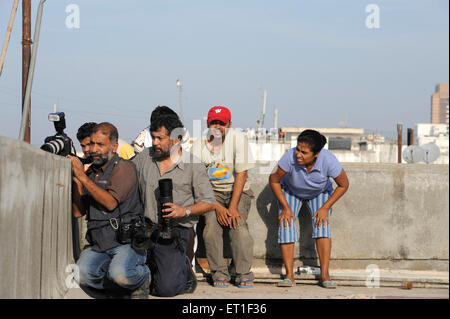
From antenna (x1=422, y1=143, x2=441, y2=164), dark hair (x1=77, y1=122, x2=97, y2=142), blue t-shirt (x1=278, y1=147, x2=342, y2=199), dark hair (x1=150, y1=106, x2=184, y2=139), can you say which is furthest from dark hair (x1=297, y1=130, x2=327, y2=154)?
antenna (x1=422, y1=143, x2=441, y2=164)

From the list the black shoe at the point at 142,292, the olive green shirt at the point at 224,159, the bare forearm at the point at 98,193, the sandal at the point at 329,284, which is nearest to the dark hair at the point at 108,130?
the bare forearm at the point at 98,193

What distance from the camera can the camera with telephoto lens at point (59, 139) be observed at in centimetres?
595

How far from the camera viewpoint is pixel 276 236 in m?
7.88

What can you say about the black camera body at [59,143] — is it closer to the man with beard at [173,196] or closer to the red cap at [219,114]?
the man with beard at [173,196]

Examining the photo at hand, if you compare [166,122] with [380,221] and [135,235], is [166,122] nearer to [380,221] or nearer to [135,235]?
[135,235]

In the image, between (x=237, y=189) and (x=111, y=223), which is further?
(x=237, y=189)

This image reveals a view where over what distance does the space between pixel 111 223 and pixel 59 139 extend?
0.97 meters

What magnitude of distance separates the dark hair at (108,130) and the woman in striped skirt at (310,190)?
2043mm

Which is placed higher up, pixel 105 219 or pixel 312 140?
pixel 312 140

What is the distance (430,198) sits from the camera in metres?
8.02

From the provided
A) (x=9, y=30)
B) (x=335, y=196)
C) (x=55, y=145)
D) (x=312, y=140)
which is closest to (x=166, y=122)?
(x=55, y=145)

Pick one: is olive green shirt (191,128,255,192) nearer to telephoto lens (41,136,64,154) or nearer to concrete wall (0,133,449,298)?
concrete wall (0,133,449,298)

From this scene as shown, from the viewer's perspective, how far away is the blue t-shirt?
282 inches

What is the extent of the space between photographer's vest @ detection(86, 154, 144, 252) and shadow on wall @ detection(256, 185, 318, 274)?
231cm
